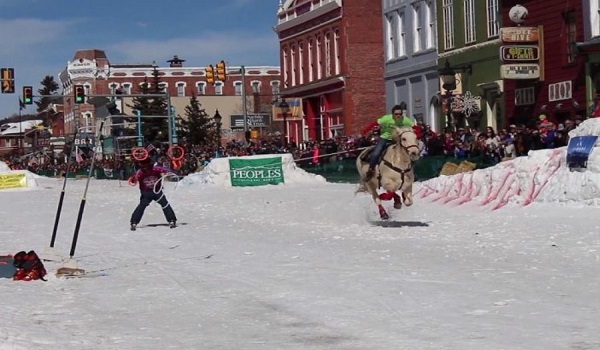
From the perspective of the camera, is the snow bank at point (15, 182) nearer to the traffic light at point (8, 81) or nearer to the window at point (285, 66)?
the traffic light at point (8, 81)

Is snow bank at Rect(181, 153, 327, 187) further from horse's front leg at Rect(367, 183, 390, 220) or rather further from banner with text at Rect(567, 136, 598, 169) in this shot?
horse's front leg at Rect(367, 183, 390, 220)

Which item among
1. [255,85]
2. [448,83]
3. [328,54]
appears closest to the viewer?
[448,83]

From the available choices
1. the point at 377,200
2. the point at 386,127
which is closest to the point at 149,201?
the point at 377,200

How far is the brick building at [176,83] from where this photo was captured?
109312mm

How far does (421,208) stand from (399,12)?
1059 inches

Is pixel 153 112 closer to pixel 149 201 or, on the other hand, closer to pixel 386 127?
pixel 149 201

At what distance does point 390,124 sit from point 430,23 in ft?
90.8

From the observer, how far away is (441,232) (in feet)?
59.4

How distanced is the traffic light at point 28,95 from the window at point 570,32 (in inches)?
976

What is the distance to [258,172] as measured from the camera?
127 feet

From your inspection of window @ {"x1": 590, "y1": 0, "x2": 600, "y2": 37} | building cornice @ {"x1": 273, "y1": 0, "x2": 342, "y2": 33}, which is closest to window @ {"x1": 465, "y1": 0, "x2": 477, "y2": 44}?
window @ {"x1": 590, "y1": 0, "x2": 600, "y2": 37}

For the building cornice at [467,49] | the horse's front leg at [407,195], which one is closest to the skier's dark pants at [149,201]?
the horse's front leg at [407,195]

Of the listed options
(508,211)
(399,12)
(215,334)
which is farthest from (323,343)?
(399,12)

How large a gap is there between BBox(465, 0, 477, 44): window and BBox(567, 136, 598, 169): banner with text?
66.4ft
